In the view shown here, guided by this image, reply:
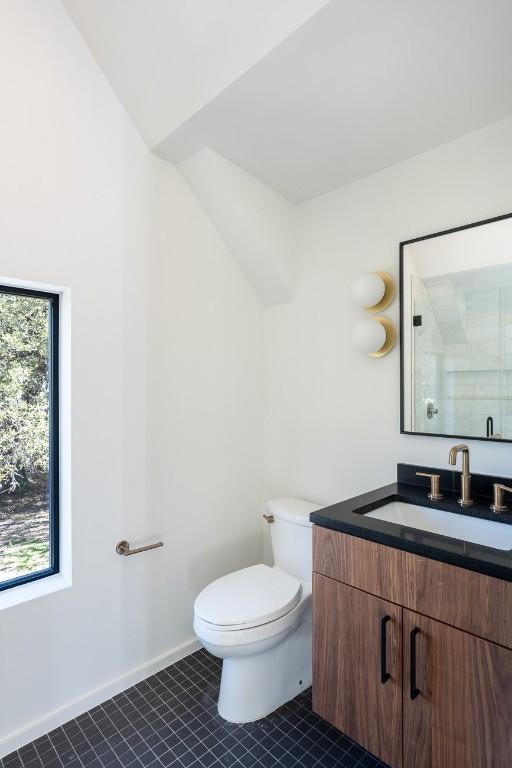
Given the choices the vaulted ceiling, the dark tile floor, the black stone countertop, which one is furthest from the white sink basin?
the vaulted ceiling

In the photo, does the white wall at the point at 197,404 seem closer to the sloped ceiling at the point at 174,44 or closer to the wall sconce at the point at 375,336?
the sloped ceiling at the point at 174,44

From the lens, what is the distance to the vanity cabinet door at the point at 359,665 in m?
1.30

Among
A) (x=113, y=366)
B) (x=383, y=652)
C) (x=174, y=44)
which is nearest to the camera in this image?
(x=383, y=652)

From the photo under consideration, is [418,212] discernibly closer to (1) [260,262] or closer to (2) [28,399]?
(1) [260,262]

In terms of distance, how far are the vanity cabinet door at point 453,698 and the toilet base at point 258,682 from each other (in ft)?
2.01

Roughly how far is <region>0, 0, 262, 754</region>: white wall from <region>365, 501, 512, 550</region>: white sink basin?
962 millimetres

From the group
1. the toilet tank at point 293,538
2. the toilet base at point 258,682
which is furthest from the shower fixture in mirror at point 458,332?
the toilet base at point 258,682

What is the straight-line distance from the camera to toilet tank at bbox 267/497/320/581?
2002 mm

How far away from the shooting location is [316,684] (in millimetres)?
1509

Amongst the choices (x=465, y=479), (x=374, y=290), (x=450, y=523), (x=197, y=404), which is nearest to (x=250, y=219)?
(x=374, y=290)

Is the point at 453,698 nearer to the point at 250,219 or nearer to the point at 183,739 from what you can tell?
the point at 183,739

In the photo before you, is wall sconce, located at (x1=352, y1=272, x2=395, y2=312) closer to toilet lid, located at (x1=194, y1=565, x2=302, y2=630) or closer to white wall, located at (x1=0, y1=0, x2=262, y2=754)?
white wall, located at (x1=0, y1=0, x2=262, y2=754)

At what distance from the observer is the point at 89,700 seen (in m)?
1.76

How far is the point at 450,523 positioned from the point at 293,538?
29.0 inches
